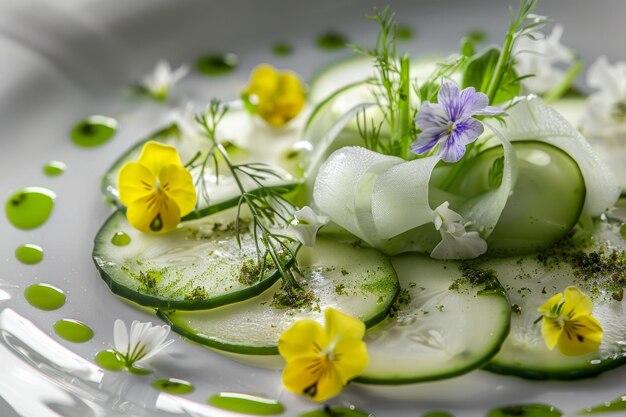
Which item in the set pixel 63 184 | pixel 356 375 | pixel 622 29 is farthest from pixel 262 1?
pixel 356 375

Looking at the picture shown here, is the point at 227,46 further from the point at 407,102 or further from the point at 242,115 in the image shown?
the point at 407,102

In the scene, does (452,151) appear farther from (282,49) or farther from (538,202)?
(282,49)

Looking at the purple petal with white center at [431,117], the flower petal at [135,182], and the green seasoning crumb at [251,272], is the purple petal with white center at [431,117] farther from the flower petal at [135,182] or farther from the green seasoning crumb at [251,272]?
the flower petal at [135,182]

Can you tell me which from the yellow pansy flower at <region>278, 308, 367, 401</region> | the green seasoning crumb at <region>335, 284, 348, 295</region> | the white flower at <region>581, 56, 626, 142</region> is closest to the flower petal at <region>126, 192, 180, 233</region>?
the green seasoning crumb at <region>335, 284, 348, 295</region>

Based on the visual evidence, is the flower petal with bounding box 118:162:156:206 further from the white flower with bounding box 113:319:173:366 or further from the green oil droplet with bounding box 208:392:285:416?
the green oil droplet with bounding box 208:392:285:416

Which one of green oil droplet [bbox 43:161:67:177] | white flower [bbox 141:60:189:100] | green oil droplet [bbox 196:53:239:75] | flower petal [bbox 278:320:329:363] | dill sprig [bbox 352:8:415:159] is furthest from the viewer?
green oil droplet [bbox 196:53:239:75]

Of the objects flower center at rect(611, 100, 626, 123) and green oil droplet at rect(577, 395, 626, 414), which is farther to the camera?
flower center at rect(611, 100, 626, 123)

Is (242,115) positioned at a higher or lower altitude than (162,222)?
higher
